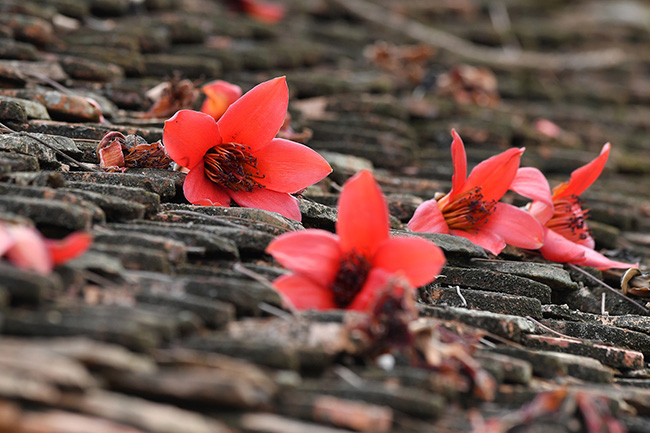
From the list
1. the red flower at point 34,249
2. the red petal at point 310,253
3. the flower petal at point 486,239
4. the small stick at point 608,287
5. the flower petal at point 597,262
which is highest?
the red flower at point 34,249

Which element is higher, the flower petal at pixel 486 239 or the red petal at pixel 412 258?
the red petal at pixel 412 258

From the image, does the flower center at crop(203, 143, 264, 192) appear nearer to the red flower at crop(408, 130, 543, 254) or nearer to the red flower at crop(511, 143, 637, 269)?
the red flower at crop(408, 130, 543, 254)

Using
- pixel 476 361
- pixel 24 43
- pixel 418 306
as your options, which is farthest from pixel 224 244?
pixel 24 43

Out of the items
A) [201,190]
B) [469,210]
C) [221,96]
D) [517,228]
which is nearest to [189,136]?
[201,190]

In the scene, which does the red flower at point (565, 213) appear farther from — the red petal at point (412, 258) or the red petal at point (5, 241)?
the red petal at point (5, 241)

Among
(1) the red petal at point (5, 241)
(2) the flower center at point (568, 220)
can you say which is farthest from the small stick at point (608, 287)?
(1) the red petal at point (5, 241)

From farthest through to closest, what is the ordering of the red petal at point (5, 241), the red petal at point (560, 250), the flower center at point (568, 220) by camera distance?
the flower center at point (568, 220) → the red petal at point (560, 250) → the red petal at point (5, 241)

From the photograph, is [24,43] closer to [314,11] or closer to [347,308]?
[347,308]

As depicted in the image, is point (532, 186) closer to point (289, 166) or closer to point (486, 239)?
point (486, 239)
